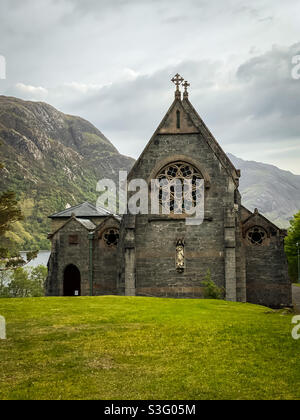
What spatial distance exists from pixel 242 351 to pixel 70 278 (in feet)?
79.1

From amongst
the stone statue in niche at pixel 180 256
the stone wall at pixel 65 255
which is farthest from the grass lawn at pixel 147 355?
the stone wall at pixel 65 255

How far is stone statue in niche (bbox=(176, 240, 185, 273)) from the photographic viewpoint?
2916 centimetres

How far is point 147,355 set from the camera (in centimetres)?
1241

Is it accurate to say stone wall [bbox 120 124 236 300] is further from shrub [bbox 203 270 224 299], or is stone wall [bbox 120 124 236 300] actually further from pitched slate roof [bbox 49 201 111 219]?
pitched slate roof [bbox 49 201 111 219]

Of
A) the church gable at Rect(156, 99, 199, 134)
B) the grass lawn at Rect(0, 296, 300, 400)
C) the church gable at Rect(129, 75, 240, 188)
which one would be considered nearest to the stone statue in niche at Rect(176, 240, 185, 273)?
the church gable at Rect(129, 75, 240, 188)

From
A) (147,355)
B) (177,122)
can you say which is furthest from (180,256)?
(147,355)

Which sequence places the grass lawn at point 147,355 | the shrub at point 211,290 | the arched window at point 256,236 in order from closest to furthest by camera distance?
the grass lawn at point 147,355 < the shrub at point 211,290 < the arched window at point 256,236

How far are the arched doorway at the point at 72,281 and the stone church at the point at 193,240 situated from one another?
3.95 m

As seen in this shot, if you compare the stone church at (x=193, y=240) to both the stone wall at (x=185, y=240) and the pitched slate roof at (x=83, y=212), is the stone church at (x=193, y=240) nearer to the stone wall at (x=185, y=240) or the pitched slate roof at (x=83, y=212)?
the stone wall at (x=185, y=240)

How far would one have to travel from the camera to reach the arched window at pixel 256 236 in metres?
32.5

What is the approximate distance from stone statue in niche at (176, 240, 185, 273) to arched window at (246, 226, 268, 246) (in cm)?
607

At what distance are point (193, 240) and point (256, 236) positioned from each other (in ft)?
19.6
